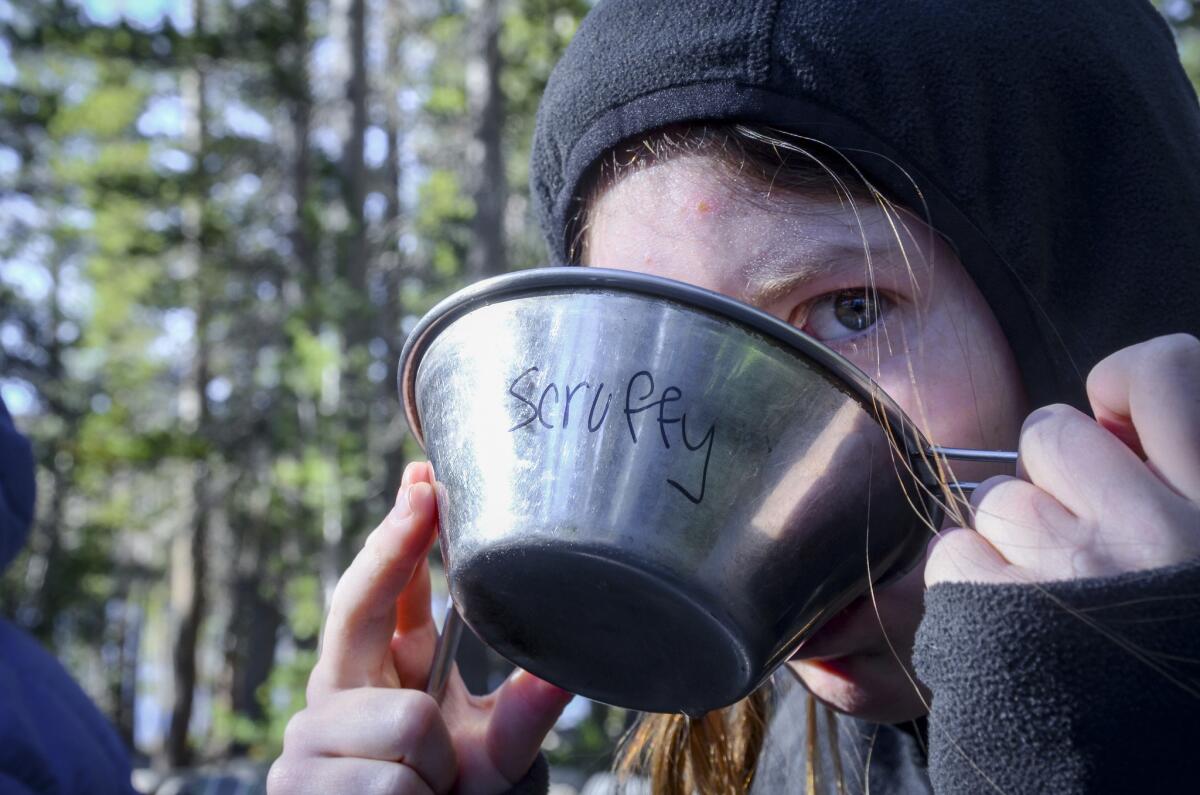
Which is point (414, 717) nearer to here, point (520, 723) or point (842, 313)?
point (520, 723)

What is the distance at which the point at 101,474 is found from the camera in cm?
1689

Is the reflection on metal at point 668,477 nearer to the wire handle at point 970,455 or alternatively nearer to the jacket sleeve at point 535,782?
the wire handle at point 970,455

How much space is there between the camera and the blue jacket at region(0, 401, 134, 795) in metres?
2.16

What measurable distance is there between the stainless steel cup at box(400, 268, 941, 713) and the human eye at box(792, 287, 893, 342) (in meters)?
0.27

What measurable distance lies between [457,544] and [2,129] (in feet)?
55.1

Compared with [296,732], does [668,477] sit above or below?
above

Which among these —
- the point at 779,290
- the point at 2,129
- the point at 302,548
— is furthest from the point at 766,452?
the point at 302,548

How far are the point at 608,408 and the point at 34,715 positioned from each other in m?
1.86

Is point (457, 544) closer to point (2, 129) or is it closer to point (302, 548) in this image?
point (2, 129)

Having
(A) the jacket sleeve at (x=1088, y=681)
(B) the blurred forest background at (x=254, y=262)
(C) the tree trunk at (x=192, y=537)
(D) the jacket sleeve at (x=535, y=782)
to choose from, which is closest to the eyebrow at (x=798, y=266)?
(A) the jacket sleeve at (x=1088, y=681)

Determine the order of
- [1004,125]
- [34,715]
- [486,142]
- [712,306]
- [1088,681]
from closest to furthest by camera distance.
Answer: [1088,681]
[712,306]
[1004,125]
[34,715]
[486,142]

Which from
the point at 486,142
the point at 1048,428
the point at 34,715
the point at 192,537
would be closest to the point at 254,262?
the point at 192,537

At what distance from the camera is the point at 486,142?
8.42m

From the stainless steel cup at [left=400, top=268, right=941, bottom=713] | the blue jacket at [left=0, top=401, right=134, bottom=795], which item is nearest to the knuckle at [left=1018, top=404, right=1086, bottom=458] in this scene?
the stainless steel cup at [left=400, top=268, right=941, bottom=713]
